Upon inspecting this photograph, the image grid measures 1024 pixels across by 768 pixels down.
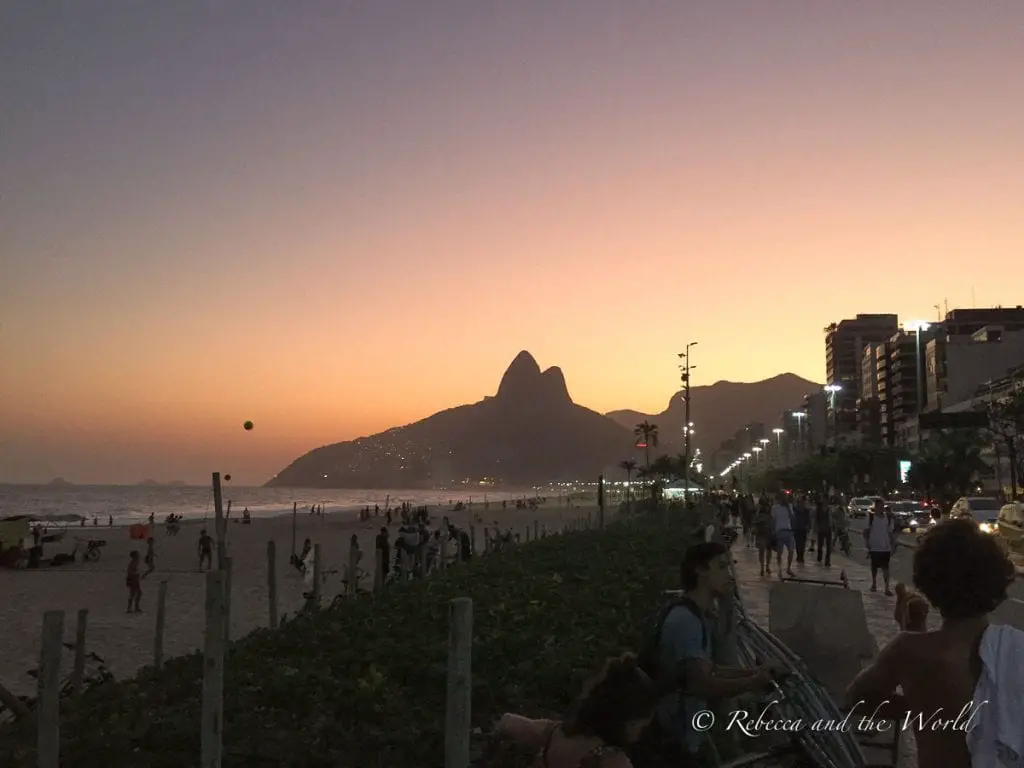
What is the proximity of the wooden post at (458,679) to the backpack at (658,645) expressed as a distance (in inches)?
43.7

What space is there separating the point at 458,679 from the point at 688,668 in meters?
1.45

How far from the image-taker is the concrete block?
689cm

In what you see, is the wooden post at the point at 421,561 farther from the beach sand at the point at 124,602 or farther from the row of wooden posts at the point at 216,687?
the row of wooden posts at the point at 216,687

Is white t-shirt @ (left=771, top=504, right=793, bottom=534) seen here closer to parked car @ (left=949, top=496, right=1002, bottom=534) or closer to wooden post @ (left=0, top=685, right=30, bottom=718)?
parked car @ (left=949, top=496, right=1002, bottom=534)

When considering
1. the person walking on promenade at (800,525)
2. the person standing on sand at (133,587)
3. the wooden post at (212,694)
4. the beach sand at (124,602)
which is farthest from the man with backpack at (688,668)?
the person standing on sand at (133,587)

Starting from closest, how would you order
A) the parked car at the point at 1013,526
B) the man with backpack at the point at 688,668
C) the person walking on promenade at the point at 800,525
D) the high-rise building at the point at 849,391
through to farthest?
the man with backpack at the point at 688,668
the parked car at the point at 1013,526
the person walking on promenade at the point at 800,525
the high-rise building at the point at 849,391

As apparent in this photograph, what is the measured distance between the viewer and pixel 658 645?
3955 mm

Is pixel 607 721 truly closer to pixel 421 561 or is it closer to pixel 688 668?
pixel 688 668

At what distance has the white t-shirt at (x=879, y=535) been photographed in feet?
55.9

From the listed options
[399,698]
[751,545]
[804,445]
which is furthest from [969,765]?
[804,445]

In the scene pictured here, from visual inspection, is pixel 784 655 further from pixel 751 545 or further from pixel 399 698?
pixel 751 545

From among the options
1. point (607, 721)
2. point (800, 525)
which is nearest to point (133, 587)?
point (800, 525)

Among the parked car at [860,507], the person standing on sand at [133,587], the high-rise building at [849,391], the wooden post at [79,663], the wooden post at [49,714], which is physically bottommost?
the parked car at [860,507]

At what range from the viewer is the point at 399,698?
6816 mm
